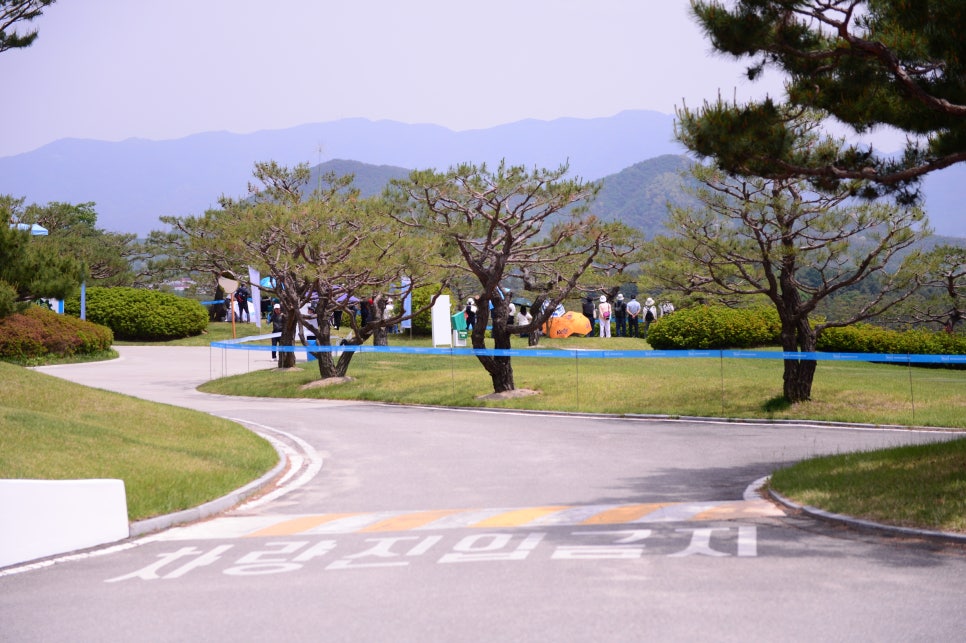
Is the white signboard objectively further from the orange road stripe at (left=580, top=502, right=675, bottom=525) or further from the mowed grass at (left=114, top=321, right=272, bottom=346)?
the orange road stripe at (left=580, top=502, right=675, bottom=525)

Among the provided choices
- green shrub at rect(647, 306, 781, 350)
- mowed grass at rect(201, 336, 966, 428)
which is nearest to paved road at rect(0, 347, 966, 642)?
mowed grass at rect(201, 336, 966, 428)

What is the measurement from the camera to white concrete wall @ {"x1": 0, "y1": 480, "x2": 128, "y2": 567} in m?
9.46

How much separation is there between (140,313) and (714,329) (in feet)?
90.2

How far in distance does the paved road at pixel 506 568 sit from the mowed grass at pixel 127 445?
823 millimetres

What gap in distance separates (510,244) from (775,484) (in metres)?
14.5

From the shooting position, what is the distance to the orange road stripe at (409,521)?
1101 centimetres

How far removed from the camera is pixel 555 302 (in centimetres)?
2762

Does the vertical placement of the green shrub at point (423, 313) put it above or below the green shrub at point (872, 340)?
above

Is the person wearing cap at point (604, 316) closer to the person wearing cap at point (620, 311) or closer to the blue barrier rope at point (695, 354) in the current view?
the person wearing cap at point (620, 311)

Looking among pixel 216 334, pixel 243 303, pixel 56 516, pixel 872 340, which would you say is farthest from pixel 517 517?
pixel 243 303

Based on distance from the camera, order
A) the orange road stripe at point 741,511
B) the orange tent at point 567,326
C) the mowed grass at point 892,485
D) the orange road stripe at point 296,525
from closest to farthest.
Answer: the mowed grass at point 892,485 < the orange road stripe at point 296,525 < the orange road stripe at point 741,511 < the orange tent at point 567,326

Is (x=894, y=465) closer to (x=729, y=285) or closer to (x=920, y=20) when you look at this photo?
(x=920, y=20)

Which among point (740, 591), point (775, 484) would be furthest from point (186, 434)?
point (740, 591)

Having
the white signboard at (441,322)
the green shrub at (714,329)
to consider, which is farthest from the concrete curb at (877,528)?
the white signboard at (441,322)
